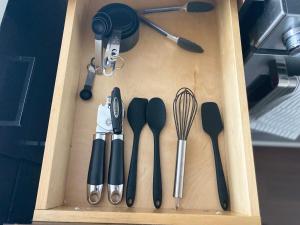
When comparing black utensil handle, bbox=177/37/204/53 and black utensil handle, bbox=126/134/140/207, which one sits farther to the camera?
black utensil handle, bbox=177/37/204/53

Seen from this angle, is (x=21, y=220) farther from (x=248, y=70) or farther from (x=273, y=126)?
(x=273, y=126)

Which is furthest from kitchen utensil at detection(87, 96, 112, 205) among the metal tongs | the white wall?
the white wall

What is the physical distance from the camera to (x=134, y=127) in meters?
0.59

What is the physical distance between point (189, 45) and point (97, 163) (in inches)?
12.2

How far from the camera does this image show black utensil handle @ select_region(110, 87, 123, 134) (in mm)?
545

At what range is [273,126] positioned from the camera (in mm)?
932

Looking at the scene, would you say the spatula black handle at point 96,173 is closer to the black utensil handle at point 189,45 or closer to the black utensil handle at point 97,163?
the black utensil handle at point 97,163

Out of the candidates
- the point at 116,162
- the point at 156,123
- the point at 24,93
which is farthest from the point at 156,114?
the point at 24,93

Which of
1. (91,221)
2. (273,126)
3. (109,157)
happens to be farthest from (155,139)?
(273,126)

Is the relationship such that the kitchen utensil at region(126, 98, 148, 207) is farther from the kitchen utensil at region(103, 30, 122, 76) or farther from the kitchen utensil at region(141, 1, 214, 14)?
the kitchen utensil at region(141, 1, 214, 14)

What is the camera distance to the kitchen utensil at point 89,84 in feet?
2.00

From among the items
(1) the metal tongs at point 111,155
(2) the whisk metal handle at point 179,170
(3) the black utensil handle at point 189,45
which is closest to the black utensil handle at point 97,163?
(1) the metal tongs at point 111,155

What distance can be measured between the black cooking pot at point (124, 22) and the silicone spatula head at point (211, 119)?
0.65 feet

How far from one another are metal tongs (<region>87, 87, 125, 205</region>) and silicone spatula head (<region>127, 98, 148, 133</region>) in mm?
22
